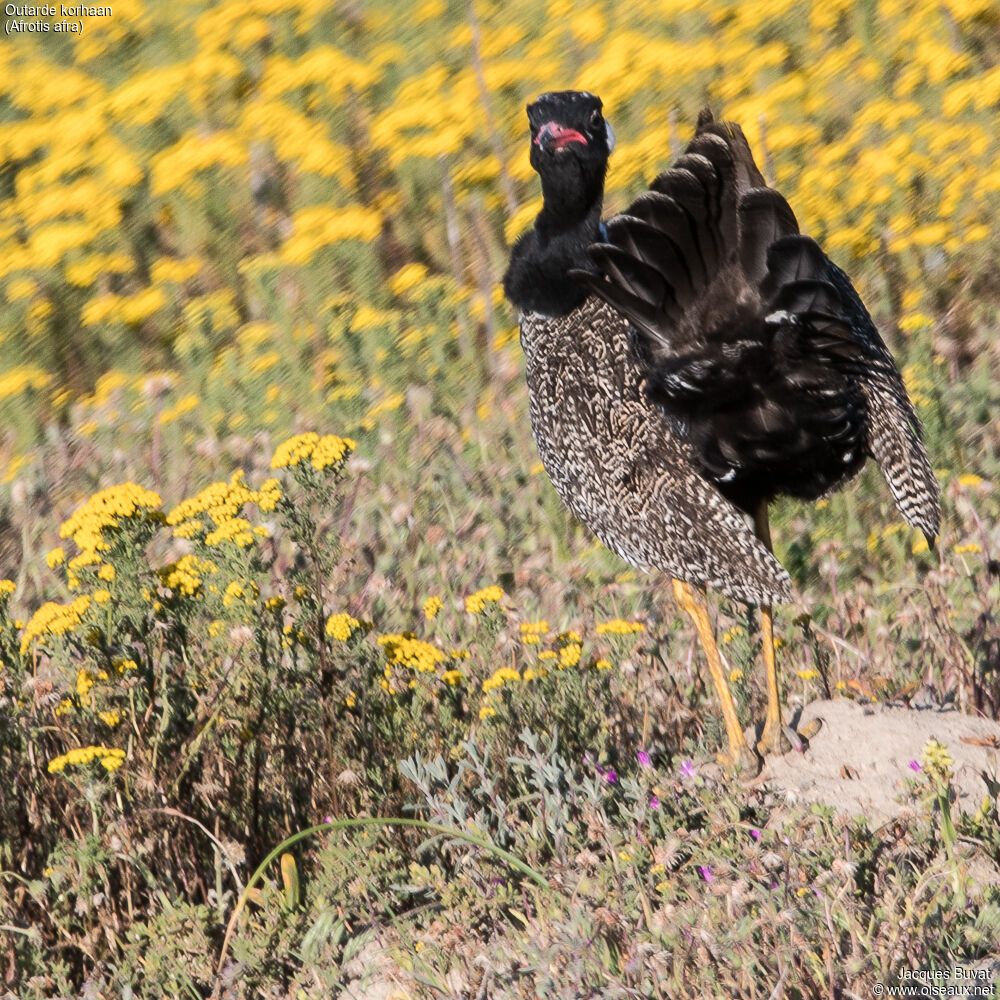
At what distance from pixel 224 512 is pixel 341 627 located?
437 mm

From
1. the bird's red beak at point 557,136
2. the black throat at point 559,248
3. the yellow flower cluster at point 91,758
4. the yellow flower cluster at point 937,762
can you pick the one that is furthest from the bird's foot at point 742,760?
the bird's red beak at point 557,136

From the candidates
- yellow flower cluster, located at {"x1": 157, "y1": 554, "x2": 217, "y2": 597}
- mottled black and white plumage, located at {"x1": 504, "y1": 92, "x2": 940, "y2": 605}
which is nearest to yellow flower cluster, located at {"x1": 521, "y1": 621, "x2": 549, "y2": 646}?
mottled black and white plumage, located at {"x1": 504, "y1": 92, "x2": 940, "y2": 605}

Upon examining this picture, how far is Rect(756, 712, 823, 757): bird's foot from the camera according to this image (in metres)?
4.24

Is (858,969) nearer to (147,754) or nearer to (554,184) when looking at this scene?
(147,754)

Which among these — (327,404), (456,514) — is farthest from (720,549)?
(327,404)

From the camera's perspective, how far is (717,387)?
3986mm

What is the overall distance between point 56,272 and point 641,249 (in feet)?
16.2

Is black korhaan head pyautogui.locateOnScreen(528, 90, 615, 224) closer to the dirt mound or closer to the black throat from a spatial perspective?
the black throat

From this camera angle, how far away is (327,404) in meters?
6.78

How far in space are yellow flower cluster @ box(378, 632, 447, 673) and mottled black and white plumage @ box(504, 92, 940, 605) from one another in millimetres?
748

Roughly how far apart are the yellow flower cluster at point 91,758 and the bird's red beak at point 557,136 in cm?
239

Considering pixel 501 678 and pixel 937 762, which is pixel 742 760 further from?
pixel 937 762

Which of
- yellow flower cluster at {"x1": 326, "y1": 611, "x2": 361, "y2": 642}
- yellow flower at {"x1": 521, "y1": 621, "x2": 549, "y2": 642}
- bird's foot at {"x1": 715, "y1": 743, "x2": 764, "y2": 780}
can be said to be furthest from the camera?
yellow flower at {"x1": 521, "y1": 621, "x2": 549, "y2": 642}

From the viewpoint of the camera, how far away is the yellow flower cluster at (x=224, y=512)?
11.9 ft
